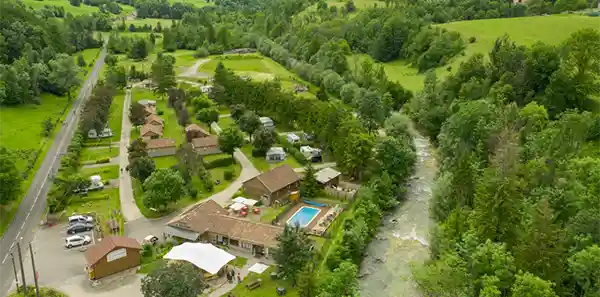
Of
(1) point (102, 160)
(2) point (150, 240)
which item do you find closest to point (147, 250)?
(2) point (150, 240)

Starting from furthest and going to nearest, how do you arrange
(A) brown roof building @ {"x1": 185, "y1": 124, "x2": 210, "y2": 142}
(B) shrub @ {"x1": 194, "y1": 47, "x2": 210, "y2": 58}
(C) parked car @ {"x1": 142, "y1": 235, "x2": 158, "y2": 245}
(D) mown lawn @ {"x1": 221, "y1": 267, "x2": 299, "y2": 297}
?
(B) shrub @ {"x1": 194, "y1": 47, "x2": 210, "y2": 58} < (A) brown roof building @ {"x1": 185, "y1": 124, "x2": 210, "y2": 142} < (C) parked car @ {"x1": 142, "y1": 235, "x2": 158, "y2": 245} < (D) mown lawn @ {"x1": 221, "y1": 267, "x2": 299, "y2": 297}

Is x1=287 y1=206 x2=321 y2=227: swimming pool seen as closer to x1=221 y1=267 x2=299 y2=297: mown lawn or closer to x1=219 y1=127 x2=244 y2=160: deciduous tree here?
x1=221 y1=267 x2=299 y2=297: mown lawn

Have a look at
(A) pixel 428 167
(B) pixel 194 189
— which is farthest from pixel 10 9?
(A) pixel 428 167

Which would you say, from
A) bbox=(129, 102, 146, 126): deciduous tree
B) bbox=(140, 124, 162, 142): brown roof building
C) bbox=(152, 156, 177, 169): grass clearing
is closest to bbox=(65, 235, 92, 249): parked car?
bbox=(152, 156, 177, 169): grass clearing

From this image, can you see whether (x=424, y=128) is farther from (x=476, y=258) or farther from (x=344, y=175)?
(x=476, y=258)

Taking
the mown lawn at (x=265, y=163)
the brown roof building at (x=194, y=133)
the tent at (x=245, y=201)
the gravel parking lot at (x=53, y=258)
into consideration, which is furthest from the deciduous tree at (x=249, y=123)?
the gravel parking lot at (x=53, y=258)
